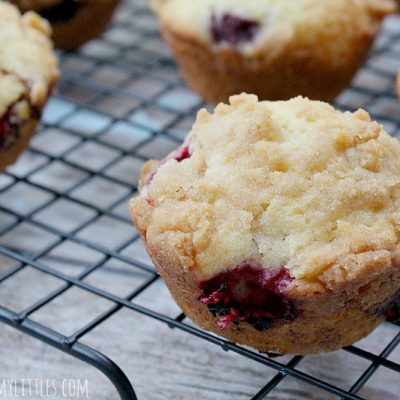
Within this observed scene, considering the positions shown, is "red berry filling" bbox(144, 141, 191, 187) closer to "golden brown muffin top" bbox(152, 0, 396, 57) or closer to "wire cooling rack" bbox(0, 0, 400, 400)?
"wire cooling rack" bbox(0, 0, 400, 400)

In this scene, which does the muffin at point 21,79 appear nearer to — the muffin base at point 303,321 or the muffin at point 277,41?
the muffin at point 277,41

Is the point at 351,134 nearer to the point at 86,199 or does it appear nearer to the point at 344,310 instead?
the point at 344,310

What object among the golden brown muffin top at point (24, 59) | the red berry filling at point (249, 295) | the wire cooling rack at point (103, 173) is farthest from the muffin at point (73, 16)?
the red berry filling at point (249, 295)

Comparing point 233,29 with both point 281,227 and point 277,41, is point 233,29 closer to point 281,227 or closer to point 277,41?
point 277,41

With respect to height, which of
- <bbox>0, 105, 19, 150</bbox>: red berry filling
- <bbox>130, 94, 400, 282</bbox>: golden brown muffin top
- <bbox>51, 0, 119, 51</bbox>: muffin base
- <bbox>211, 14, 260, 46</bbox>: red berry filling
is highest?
<bbox>130, 94, 400, 282</bbox>: golden brown muffin top

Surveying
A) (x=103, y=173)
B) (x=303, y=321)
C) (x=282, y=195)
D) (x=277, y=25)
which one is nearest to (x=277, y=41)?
(x=277, y=25)

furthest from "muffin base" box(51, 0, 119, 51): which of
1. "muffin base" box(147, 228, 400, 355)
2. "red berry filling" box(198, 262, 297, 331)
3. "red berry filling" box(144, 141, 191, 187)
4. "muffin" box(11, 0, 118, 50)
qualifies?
"red berry filling" box(198, 262, 297, 331)

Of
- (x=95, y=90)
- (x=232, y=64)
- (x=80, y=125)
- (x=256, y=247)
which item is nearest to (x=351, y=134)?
(x=256, y=247)

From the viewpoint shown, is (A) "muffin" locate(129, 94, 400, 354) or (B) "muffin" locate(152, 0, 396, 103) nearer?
(A) "muffin" locate(129, 94, 400, 354)
